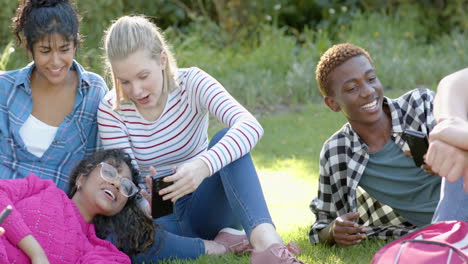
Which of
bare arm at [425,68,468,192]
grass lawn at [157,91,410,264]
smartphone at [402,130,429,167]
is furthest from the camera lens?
grass lawn at [157,91,410,264]

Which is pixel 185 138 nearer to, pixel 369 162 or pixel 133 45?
pixel 133 45

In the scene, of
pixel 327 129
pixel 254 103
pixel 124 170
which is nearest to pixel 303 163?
pixel 327 129

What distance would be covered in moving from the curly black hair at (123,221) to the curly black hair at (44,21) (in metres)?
0.59

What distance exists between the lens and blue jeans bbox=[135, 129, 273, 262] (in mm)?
3430

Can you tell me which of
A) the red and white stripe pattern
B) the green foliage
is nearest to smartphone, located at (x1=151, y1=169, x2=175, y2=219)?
the red and white stripe pattern

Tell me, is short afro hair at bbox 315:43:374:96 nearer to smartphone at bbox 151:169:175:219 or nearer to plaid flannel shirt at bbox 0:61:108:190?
smartphone at bbox 151:169:175:219

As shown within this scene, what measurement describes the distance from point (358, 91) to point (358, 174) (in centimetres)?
41

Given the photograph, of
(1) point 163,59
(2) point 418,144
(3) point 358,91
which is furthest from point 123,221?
(2) point 418,144

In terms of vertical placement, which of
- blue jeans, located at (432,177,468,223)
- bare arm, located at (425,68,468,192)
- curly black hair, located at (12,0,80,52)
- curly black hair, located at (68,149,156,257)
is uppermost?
curly black hair, located at (12,0,80,52)

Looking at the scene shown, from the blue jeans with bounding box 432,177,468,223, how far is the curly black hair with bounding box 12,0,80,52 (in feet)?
6.17

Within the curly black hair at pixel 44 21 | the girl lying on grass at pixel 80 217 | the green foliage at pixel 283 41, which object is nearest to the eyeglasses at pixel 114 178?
the girl lying on grass at pixel 80 217

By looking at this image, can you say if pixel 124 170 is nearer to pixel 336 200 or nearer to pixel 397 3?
pixel 336 200

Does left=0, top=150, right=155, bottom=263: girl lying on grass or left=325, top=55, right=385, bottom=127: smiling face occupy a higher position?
left=325, top=55, right=385, bottom=127: smiling face

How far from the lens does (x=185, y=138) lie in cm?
379
